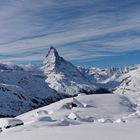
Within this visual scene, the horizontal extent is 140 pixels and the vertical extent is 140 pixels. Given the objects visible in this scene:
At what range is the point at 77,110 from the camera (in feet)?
382

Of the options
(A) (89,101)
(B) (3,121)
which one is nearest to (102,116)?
(A) (89,101)

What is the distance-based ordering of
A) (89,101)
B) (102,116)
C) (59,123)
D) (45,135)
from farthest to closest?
(89,101), (102,116), (59,123), (45,135)

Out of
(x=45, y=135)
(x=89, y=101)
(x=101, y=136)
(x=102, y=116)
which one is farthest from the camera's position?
(x=89, y=101)

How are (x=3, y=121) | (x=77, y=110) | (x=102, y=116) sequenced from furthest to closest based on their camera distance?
(x=77, y=110)
(x=102, y=116)
(x=3, y=121)

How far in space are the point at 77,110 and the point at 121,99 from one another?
27587mm

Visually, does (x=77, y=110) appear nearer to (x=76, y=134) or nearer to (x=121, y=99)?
(x=121, y=99)

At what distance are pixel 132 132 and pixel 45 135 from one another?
6864 millimetres

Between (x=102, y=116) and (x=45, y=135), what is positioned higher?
(x=45, y=135)

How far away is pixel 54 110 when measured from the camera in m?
120

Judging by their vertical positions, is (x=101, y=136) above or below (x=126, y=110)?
above

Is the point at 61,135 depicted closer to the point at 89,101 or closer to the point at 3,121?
the point at 3,121

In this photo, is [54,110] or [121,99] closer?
[54,110]

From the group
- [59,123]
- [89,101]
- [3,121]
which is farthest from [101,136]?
[89,101]

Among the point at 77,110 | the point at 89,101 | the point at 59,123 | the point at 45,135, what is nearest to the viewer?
the point at 45,135
